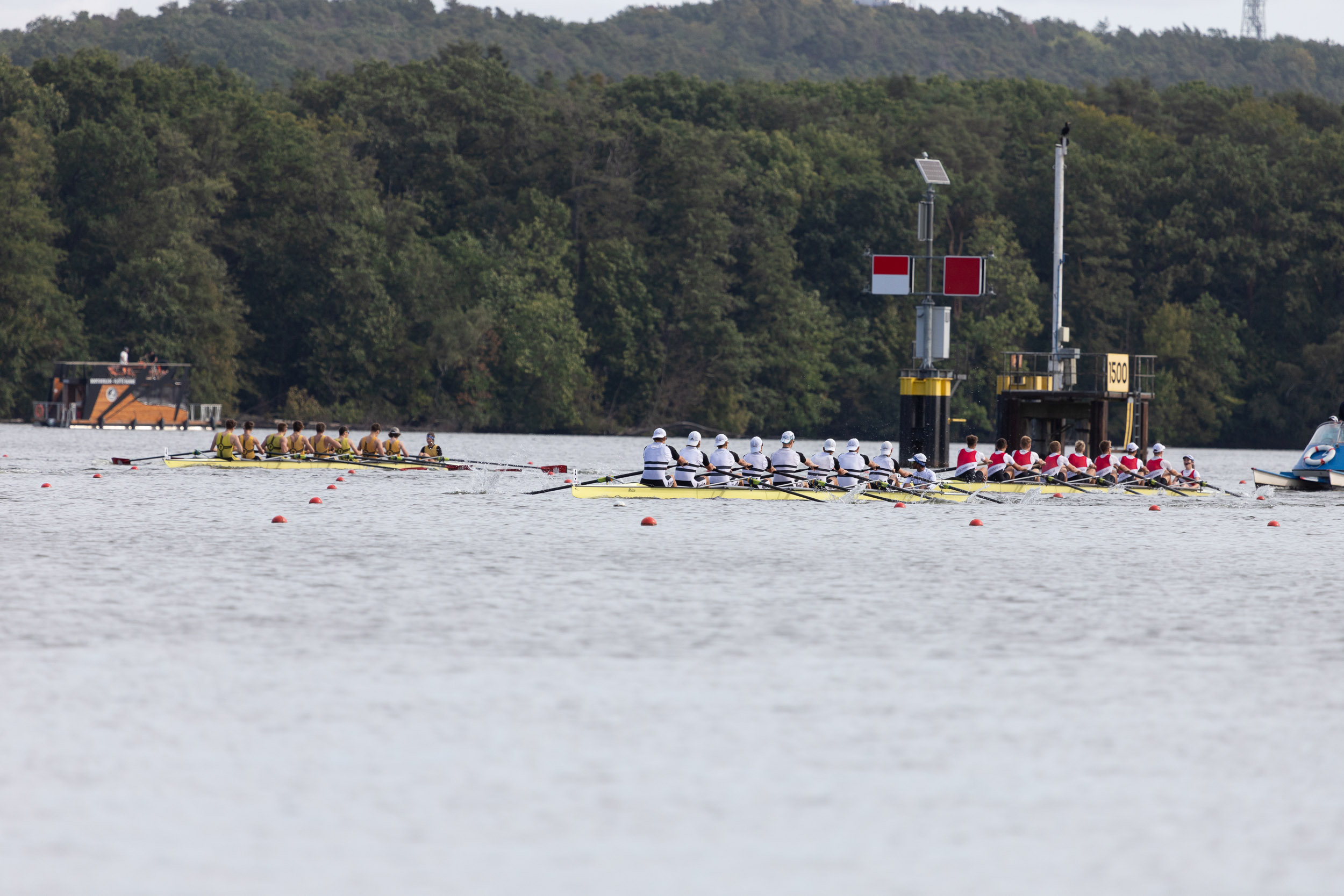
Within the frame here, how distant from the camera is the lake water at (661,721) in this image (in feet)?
23.4

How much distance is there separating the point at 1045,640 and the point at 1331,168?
7387 centimetres

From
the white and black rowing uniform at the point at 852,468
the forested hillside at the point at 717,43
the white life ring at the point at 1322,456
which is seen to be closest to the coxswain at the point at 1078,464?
the white and black rowing uniform at the point at 852,468

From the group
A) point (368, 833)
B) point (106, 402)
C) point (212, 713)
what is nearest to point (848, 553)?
point (212, 713)

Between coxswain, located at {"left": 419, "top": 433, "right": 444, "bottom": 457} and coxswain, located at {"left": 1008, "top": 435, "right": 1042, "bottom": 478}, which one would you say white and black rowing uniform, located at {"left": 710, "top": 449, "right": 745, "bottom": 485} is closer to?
coxswain, located at {"left": 1008, "top": 435, "right": 1042, "bottom": 478}

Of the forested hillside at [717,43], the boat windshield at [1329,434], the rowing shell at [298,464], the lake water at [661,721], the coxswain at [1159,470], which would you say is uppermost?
the forested hillside at [717,43]

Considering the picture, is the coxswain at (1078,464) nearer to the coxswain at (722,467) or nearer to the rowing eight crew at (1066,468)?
the rowing eight crew at (1066,468)

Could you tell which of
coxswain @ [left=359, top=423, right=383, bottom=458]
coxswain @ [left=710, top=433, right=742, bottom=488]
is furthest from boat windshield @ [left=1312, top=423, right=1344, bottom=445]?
coxswain @ [left=359, top=423, right=383, bottom=458]

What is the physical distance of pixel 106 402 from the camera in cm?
6806

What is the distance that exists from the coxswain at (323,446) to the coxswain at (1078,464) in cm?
1524

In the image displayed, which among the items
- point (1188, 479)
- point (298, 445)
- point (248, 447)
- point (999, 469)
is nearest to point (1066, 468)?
point (999, 469)

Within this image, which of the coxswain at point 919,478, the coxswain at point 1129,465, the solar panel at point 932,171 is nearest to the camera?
the coxswain at point 919,478

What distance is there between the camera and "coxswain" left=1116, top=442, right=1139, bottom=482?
34125 millimetres

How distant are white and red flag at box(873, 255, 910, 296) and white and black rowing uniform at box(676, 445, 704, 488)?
41.6ft

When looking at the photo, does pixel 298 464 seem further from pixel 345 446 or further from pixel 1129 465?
pixel 1129 465
